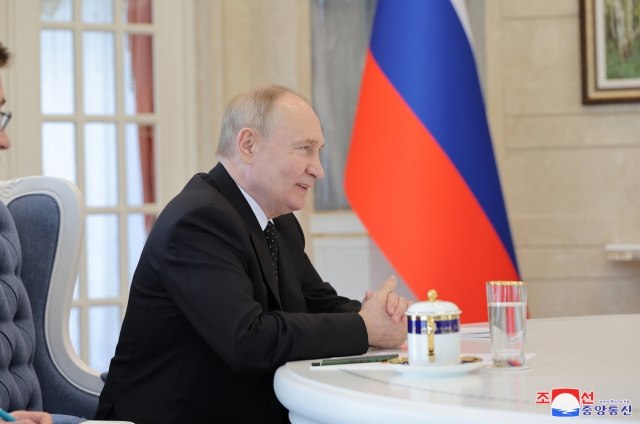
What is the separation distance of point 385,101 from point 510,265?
0.78 m

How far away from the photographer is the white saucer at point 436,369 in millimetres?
1161

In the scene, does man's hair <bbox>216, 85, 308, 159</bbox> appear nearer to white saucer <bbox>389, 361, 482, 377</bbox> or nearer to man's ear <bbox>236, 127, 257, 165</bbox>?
man's ear <bbox>236, 127, 257, 165</bbox>

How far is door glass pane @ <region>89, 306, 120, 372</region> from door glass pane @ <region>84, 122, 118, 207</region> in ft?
1.79

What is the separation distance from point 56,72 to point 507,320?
3.20m

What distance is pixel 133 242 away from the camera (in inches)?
156

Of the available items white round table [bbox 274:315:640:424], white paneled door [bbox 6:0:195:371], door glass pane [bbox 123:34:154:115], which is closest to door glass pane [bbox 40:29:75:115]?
white paneled door [bbox 6:0:195:371]

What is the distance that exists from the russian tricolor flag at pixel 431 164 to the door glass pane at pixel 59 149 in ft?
5.42

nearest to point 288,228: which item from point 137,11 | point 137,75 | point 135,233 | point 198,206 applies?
point 198,206

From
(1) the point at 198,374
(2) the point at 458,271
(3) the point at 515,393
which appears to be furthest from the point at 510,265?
(3) the point at 515,393

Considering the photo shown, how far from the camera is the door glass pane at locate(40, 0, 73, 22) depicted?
3816mm

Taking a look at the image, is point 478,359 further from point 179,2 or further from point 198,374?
point 179,2

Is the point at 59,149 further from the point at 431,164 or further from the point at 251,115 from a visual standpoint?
the point at 251,115

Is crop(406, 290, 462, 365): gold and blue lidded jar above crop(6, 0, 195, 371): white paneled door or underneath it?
underneath

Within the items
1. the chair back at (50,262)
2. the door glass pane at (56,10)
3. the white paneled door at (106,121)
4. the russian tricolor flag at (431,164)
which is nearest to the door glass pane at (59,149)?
the white paneled door at (106,121)
